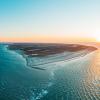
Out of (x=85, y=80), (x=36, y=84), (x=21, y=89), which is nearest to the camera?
(x=21, y=89)

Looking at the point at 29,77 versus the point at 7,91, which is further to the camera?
the point at 29,77

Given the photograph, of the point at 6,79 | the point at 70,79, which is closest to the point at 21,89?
the point at 6,79

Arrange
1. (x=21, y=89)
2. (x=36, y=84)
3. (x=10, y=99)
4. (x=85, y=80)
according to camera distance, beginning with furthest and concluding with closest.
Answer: (x=85, y=80), (x=36, y=84), (x=21, y=89), (x=10, y=99)

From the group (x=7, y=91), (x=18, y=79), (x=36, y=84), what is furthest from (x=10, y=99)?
(x=18, y=79)

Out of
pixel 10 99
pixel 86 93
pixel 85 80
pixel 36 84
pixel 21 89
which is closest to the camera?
pixel 10 99

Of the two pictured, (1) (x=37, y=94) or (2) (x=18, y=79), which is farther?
(2) (x=18, y=79)

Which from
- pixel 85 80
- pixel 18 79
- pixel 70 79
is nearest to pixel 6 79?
pixel 18 79

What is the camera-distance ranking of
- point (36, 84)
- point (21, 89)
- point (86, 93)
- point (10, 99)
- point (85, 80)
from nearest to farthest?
point (10, 99)
point (86, 93)
point (21, 89)
point (36, 84)
point (85, 80)

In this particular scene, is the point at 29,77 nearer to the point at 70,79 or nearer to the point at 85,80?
the point at 70,79

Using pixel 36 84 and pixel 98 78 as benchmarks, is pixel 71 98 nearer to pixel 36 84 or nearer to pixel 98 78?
pixel 36 84
